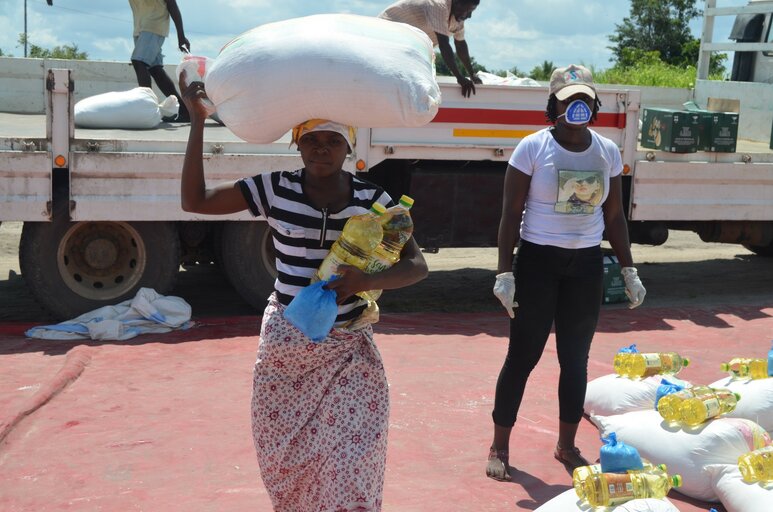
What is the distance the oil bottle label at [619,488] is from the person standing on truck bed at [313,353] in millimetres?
961

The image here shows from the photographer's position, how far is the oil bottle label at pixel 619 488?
3631 mm

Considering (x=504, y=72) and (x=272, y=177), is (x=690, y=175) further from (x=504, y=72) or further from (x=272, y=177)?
(x=272, y=177)

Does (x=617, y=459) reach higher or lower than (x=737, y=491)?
higher

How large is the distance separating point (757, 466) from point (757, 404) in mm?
909

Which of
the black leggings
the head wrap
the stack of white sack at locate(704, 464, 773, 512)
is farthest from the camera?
the black leggings

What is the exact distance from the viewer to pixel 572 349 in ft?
14.9

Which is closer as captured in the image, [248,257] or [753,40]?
[248,257]

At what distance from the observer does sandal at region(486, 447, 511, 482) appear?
15.1 ft

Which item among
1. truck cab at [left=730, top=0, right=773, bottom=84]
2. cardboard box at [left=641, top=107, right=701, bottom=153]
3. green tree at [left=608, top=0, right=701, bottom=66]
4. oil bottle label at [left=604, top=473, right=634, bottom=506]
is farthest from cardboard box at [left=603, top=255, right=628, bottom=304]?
green tree at [left=608, top=0, right=701, bottom=66]

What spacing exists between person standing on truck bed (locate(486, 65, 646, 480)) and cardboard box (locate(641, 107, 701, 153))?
422 cm

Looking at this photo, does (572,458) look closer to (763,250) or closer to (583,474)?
(583,474)

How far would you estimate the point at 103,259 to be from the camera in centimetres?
757

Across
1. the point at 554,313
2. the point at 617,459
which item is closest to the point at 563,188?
the point at 554,313

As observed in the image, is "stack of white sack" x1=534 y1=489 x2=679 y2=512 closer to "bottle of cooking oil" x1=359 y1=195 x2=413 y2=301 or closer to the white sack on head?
"bottle of cooking oil" x1=359 y1=195 x2=413 y2=301
